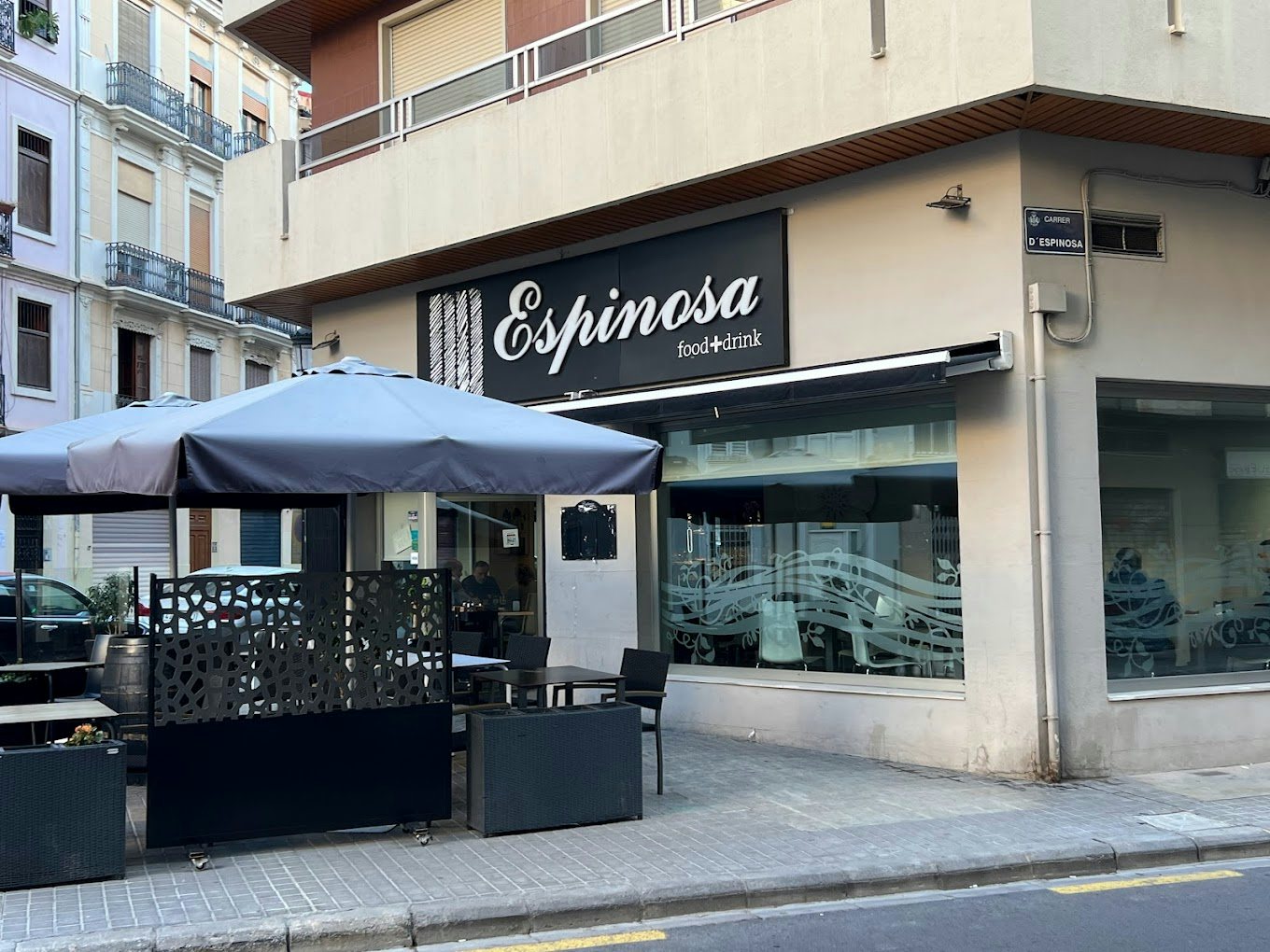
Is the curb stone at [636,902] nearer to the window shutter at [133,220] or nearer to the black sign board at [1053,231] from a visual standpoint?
the black sign board at [1053,231]

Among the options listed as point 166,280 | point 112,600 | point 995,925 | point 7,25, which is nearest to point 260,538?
point 166,280

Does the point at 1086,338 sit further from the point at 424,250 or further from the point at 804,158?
the point at 424,250

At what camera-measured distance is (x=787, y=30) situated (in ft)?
33.0

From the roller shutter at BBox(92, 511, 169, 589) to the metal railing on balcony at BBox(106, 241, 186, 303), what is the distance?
563 centimetres

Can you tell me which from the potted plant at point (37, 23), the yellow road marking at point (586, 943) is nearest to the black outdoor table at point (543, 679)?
the yellow road marking at point (586, 943)

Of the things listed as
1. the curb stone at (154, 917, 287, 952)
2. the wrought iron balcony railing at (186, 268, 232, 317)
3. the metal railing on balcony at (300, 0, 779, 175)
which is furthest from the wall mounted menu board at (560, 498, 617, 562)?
the wrought iron balcony railing at (186, 268, 232, 317)

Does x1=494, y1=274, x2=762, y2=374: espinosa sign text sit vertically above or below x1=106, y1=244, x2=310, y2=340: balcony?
below

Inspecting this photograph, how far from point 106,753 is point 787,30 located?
7.45m

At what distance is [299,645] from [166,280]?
2697 centimetres

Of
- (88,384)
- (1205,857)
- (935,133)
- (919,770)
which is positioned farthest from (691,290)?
(88,384)

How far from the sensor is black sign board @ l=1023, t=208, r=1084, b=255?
9.28 m

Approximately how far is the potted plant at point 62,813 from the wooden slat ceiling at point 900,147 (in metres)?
6.83

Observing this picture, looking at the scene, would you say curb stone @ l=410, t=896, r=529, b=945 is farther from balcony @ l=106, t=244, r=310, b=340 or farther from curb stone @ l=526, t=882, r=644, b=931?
balcony @ l=106, t=244, r=310, b=340

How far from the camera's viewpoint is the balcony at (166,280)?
29.6 m
